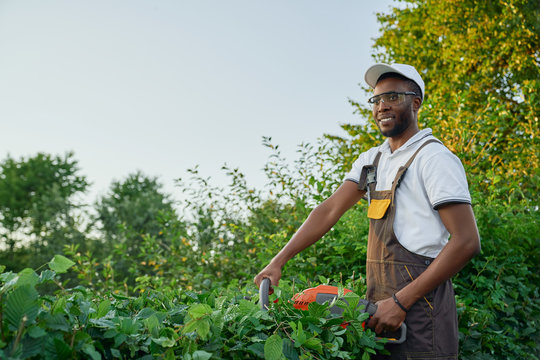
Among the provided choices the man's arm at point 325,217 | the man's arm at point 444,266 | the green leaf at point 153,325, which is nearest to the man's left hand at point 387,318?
the man's arm at point 444,266

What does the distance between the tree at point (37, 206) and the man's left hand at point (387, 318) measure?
71.9 feet

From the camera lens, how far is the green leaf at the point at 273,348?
1470 millimetres

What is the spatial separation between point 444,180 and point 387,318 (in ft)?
2.08

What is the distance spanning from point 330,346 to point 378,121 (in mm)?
1273

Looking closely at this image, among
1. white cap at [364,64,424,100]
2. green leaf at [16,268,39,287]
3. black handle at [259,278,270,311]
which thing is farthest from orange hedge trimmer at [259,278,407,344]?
white cap at [364,64,424,100]

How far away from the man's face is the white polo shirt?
185mm

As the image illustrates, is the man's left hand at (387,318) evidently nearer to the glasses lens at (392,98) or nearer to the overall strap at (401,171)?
the overall strap at (401,171)

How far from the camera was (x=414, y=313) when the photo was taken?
2.07 meters

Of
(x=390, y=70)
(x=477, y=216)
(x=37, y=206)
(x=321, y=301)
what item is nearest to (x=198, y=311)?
(x=321, y=301)

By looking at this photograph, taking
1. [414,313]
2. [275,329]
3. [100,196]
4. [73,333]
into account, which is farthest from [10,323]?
[100,196]

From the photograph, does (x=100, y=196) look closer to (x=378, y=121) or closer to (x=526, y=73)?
(x=526, y=73)

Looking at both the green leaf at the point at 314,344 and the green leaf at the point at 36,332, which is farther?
the green leaf at the point at 314,344

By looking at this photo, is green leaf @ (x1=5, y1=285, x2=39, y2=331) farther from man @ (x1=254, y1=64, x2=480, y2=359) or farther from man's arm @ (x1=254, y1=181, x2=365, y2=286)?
man's arm @ (x1=254, y1=181, x2=365, y2=286)

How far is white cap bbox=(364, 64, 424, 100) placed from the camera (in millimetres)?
2389
